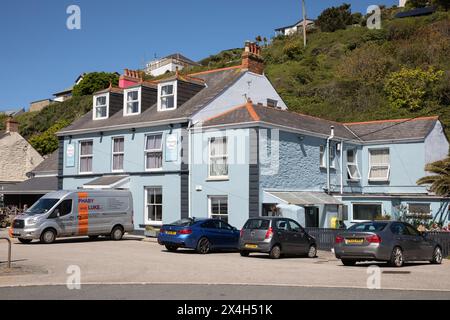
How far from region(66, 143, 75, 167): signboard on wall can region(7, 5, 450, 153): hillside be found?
23275mm

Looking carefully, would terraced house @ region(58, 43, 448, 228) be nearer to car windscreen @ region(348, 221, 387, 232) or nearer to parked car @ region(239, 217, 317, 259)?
parked car @ region(239, 217, 317, 259)

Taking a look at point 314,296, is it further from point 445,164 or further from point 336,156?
point 336,156

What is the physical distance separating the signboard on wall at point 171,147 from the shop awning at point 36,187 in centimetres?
1338

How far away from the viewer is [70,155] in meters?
35.7

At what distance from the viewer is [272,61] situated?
75.1 metres

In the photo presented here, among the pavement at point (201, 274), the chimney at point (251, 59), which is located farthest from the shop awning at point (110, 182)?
the chimney at point (251, 59)

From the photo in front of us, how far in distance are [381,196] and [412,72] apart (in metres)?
22.7

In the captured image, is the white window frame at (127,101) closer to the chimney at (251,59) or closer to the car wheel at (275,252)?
the chimney at (251,59)

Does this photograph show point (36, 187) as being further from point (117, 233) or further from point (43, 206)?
point (43, 206)

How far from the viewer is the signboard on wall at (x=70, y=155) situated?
116 ft

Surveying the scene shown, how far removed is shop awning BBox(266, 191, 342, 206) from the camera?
26.5m

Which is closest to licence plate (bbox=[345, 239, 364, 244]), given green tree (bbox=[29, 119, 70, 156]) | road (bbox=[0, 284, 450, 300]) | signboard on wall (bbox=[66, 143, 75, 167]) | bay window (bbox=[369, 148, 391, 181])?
road (bbox=[0, 284, 450, 300])

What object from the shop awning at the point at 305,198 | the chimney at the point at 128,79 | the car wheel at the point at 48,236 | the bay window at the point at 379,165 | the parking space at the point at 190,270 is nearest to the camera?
the parking space at the point at 190,270
